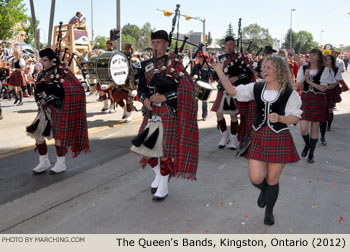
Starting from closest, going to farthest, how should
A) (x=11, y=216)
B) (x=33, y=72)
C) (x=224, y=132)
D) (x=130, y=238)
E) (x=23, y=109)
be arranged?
(x=130, y=238)
(x=11, y=216)
(x=224, y=132)
(x=23, y=109)
(x=33, y=72)

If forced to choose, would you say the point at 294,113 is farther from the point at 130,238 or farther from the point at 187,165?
the point at 130,238

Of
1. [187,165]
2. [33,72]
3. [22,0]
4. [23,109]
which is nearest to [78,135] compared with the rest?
[187,165]

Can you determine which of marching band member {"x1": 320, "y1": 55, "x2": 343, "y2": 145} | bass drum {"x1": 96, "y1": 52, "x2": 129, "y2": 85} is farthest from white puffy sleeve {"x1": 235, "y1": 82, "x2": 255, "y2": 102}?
bass drum {"x1": 96, "y1": 52, "x2": 129, "y2": 85}

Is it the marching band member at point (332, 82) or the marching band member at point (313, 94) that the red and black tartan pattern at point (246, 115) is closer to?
the marching band member at point (313, 94)

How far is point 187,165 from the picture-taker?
4.30 meters

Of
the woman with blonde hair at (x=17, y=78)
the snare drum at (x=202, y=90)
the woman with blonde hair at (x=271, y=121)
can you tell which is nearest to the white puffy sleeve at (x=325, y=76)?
the snare drum at (x=202, y=90)

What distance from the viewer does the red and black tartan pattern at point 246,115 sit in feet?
20.8

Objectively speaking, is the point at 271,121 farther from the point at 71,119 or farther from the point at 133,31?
the point at 133,31

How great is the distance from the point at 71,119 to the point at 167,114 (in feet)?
5.58

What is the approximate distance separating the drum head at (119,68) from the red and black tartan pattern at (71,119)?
3382 millimetres

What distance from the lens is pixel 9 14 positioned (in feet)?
110

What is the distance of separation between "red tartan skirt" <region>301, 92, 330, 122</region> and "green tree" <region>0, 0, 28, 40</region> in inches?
1299

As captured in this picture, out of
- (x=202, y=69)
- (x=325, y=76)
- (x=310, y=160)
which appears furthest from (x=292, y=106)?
(x=202, y=69)

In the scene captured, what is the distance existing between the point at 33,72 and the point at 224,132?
12.6 m
